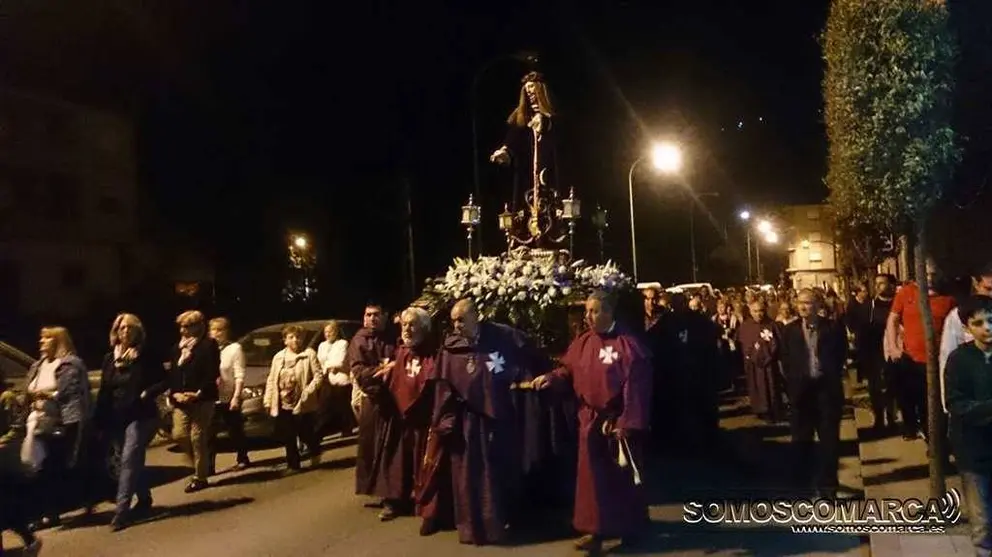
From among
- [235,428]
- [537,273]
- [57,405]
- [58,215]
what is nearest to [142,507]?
[57,405]

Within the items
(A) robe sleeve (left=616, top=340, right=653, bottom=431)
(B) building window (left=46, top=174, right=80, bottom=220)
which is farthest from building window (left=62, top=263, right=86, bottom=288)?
(A) robe sleeve (left=616, top=340, right=653, bottom=431)

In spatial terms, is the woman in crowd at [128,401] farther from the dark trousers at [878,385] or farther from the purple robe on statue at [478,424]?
the dark trousers at [878,385]

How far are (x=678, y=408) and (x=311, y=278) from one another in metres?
23.7

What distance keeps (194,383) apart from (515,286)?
3287 mm

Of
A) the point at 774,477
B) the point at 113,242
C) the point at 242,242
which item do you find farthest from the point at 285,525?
the point at 242,242

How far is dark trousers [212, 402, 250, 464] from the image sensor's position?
1129 cm

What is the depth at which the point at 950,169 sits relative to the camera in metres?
7.70

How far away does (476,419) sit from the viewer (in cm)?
759

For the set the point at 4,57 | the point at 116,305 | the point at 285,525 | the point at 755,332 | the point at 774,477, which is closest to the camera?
the point at 285,525

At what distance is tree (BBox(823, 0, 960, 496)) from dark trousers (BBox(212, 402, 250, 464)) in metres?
7.20

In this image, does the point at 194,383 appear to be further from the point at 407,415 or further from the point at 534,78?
the point at 534,78

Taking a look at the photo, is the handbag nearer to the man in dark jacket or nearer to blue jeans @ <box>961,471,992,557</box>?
the man in dark jacket

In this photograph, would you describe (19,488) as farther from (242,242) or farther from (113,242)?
(242,242)

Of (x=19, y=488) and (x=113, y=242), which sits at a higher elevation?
(x=113, y=242)
